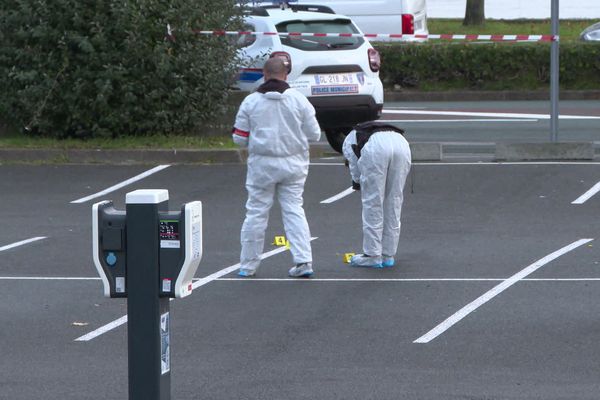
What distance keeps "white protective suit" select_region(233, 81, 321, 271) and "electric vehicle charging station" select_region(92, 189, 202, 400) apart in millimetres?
4682

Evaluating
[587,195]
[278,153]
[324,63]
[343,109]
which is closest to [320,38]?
[324,63]

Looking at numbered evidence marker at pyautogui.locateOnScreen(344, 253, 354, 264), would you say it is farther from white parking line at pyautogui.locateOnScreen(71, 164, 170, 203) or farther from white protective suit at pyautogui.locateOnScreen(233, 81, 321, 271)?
white parking line at pyautogui.locateOnScreen(71, 164, 170, 203)

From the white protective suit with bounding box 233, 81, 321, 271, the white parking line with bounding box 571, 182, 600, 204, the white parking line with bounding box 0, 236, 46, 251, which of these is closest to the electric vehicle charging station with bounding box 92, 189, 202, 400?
the white protective suit with bounding box 233, 81, 321, 271

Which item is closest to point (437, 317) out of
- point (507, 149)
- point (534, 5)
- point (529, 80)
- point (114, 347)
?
point (114, 347)

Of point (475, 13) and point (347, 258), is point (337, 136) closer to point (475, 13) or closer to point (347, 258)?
point (347, 258)

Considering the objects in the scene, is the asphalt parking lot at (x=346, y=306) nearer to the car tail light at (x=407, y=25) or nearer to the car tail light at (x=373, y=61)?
the car tail light at (x=373, y=61)

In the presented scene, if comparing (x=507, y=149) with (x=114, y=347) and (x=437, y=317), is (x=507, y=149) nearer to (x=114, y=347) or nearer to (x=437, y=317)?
(x=437, y=317)

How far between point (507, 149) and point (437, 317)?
7.40m

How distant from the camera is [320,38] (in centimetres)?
1608

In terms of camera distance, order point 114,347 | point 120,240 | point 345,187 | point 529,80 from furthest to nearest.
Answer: point 529,80 < point 345,187 < point 114,347 < point 120,240

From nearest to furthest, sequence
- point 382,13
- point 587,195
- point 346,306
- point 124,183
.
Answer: point 346,306
point 587,195
point 124,183
point 382,13

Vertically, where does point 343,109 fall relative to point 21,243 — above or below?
above

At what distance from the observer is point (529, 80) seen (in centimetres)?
2556

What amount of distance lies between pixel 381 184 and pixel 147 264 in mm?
5349
